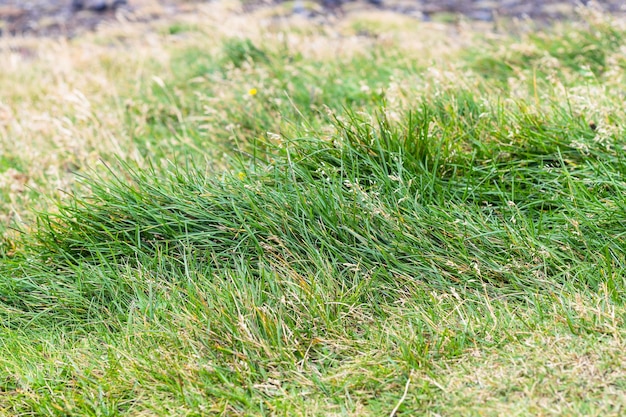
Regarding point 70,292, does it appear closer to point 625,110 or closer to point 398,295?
point 398,295

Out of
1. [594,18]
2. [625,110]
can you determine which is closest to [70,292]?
[625,110]

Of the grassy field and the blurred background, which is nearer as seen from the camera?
the grassy field

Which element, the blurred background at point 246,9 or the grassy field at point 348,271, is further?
the blurred background at point 246,9

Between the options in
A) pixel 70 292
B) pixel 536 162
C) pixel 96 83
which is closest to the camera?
pixel 70 292

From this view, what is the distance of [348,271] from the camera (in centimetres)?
299

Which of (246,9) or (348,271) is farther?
(246,9)

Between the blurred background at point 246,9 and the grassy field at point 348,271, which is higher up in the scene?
the blurred background at point 246,9

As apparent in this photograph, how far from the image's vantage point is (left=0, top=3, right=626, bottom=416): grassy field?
2.38 metres

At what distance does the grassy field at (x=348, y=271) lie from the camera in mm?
2375

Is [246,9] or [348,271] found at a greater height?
[246,9]

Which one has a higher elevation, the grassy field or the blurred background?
the blurred background

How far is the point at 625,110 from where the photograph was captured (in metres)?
3.67

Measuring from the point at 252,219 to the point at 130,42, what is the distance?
7.44 metres

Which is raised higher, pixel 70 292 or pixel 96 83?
pixel 96 83
